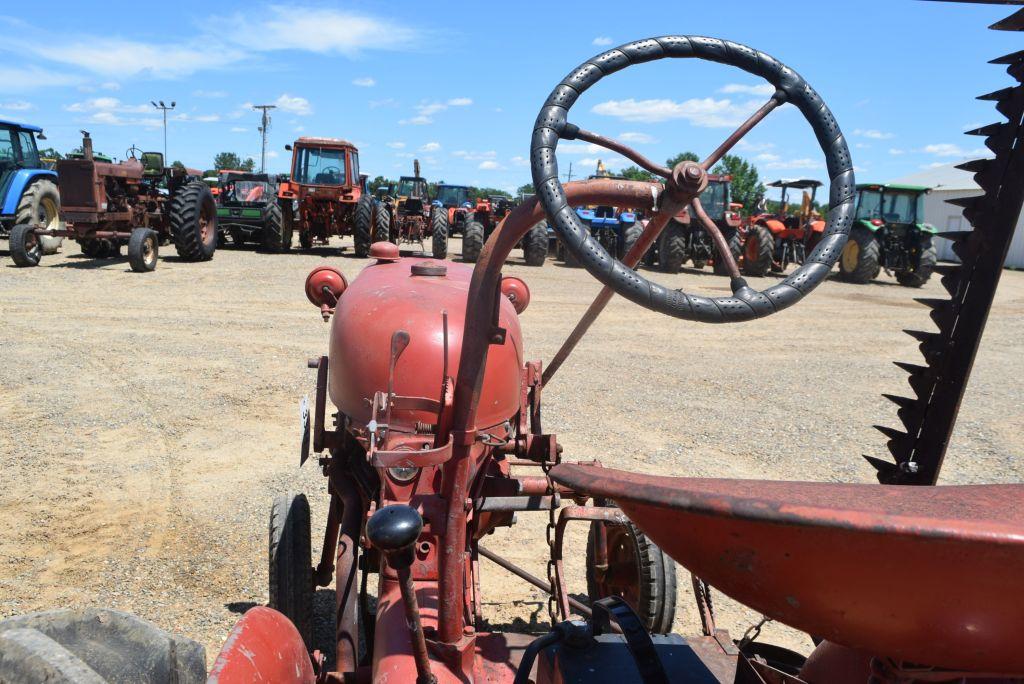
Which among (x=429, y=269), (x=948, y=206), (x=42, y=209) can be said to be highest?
(x=948, y=206)

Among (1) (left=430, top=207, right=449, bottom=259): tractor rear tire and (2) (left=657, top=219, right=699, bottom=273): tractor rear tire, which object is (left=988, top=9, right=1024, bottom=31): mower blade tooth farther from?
(1) (left=430, top=207, right=449, bottom=259): tractor rear tire

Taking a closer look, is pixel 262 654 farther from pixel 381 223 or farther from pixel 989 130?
pixel 381 223

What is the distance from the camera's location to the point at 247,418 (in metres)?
5.79

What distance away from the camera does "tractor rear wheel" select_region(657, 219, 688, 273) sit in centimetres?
1652

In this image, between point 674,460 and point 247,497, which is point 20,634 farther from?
point 674,460

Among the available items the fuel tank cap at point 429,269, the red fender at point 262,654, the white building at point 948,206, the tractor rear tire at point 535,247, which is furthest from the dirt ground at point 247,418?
the white building at point 948,206

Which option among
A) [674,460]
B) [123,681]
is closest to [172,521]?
[123,681]

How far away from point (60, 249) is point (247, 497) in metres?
13.8

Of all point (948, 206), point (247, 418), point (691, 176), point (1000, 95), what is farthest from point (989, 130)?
point (948, 206)

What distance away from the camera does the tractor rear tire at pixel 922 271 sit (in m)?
16.7

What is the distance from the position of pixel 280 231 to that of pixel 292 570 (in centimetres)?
1416

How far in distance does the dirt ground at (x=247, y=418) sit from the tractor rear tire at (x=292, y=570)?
1.55ft

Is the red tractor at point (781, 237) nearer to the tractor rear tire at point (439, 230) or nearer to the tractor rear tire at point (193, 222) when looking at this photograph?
the tractor rear tire at point (439, 230)

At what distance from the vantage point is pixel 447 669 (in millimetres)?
2023
